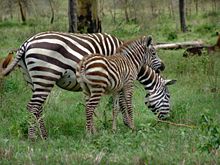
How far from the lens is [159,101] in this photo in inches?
429

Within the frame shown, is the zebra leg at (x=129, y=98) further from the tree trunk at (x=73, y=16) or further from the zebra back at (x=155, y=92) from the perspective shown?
the tree trunk at (x=73, y=16)

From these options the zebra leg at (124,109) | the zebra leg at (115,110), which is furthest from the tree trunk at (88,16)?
the zebra leg at (115,110)

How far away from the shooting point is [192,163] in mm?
5809

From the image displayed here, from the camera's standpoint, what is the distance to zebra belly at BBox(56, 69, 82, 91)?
31.1ft

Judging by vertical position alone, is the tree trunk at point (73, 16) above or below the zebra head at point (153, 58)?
above

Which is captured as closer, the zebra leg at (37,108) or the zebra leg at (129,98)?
the zebra leg at (37,108)

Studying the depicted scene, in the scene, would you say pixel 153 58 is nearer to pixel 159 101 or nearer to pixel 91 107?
pixel 159 101

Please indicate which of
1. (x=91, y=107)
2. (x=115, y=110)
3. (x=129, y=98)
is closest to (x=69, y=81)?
(x=91, y=107)

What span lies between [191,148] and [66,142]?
193 centimetres

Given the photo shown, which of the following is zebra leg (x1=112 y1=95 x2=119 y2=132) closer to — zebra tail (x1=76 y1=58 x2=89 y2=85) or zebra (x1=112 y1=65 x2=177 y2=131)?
zebra tail (x1=76 y1=58 x2=89 y2=85)

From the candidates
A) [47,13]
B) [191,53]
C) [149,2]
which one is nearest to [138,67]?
[191,53]

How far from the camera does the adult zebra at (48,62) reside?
927 centimetres

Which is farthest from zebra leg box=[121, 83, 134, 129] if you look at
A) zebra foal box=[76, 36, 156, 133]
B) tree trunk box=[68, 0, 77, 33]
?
tree trunk box=[68, 0, 77, 33]

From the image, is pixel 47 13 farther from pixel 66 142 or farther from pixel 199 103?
pixel 66 142
